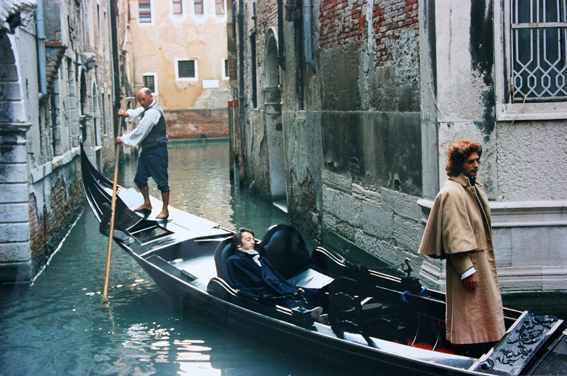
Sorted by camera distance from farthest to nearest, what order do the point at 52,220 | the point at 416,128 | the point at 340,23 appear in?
the point at 52,220, the point at 340,23, the point at 416,128

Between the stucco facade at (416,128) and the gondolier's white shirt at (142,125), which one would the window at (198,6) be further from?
the gondolier's white shirt at (142,125)

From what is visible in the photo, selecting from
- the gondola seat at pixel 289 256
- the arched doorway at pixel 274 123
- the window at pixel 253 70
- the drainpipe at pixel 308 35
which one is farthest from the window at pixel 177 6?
the gondola seat at pixel 289 256

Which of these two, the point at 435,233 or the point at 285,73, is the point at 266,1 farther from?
the point at 435,233

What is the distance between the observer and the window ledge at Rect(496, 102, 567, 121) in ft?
15.6

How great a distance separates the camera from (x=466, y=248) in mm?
3061

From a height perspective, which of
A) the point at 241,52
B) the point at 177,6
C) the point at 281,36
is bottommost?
the point at 281,36

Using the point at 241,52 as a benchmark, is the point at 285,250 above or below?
below

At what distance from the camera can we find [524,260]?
4840 millimetres

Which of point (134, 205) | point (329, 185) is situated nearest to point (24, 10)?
point (134, 205)

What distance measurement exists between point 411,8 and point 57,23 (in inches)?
192

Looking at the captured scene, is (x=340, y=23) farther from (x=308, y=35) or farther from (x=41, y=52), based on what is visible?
(x=41, y=52)

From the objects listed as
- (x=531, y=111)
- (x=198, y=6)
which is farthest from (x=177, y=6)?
(x=531, y=111)

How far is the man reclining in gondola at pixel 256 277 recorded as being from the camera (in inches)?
170

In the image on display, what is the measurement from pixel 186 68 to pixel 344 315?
78.5 ft
